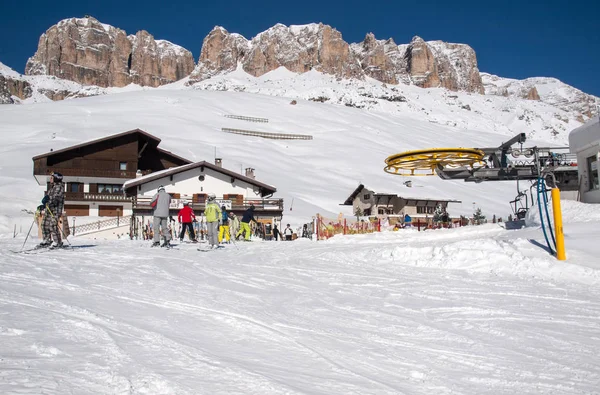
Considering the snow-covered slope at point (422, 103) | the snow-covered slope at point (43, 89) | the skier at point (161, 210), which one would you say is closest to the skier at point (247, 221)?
the skier at point (161, 210)

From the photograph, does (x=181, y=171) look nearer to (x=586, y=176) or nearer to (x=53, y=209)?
(x=53, y=209)

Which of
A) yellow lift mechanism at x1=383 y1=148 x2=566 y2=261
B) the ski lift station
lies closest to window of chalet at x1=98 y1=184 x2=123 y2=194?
yellow lift mechanism at x1=383 y1=148 x2=566 y2=261

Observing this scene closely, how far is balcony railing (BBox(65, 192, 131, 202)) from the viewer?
135 feet

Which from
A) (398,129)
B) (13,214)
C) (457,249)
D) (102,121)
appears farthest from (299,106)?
(457,249)

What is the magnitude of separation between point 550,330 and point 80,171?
45.4 metres

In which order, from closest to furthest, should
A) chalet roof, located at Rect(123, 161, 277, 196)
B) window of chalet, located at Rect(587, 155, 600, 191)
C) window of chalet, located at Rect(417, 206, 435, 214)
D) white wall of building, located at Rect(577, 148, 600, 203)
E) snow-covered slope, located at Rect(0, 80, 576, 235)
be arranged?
white wall of building, located at Rect(577, 148, 600, 203), window of chalet, located at Rect(587, 155, 600, 191), chalet roof, located at Rect(123, 161, 277, 196), window of chalet, located at Rect(417, 206, 435, 214), snow-covered slope, located at Rect(0, 80, 576, 235)

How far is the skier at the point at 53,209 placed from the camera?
11047 millimetres

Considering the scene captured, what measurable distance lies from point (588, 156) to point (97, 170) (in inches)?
1598

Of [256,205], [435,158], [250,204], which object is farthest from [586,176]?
[250,204]

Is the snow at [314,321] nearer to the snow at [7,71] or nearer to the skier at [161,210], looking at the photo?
the skier at [161,210]

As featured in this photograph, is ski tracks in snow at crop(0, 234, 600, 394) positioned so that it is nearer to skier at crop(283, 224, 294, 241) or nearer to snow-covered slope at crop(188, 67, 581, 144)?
skier at crop(283, 224, 294, 241)

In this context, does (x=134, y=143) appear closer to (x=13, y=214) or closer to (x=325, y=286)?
(x=13, y=214)

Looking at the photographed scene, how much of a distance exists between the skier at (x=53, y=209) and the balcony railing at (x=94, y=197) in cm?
3101

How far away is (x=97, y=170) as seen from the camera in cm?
4406
